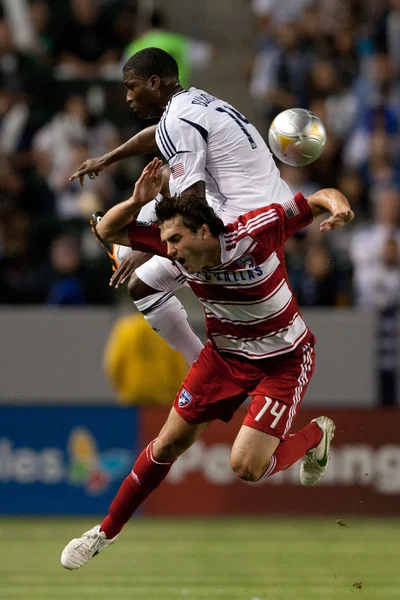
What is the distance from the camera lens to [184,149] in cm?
657

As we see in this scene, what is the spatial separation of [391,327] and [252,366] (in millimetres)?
4884

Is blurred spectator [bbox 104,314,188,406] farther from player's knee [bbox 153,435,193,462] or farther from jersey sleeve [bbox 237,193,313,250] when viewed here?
jersey sleeve [bbox 237,193,313,250]

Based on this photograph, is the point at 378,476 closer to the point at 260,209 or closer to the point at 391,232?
the point at 391,232

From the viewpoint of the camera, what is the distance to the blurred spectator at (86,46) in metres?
14.1

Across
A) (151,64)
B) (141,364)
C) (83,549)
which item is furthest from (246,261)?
(141,364)

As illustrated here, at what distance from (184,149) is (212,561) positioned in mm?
3547

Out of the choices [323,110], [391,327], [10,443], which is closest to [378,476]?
[391,327]

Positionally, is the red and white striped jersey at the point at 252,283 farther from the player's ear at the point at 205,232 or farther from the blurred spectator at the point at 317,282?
the blurred spectator at the point at 317,282

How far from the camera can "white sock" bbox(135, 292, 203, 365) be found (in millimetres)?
7402

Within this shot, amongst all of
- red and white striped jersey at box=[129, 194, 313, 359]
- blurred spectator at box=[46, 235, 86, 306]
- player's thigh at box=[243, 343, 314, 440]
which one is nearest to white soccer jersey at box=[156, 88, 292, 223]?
red and white striped jersey at box=[129, 194, 313, 359]

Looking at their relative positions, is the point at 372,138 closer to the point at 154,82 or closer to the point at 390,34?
the point at 390,34

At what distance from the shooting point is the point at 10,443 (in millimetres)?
11211

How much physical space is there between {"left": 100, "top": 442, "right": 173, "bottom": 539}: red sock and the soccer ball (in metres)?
1.86

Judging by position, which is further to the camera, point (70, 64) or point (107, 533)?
point (70, 64)
